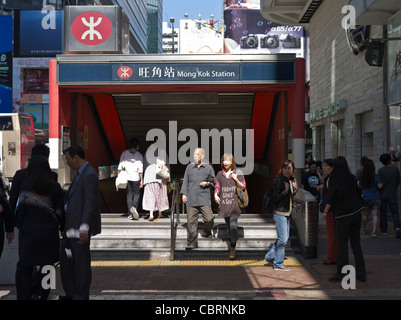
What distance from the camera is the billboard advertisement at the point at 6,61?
29.1 metres

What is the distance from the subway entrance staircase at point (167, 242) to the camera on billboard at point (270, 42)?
2359 inches

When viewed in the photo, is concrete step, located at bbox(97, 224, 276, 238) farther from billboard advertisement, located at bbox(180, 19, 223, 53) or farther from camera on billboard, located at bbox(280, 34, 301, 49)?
billboard advertisement, located at bbox(180, 19, 223, 53)

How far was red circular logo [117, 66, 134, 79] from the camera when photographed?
30.5 feet

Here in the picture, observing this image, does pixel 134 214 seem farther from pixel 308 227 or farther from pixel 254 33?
pixel 254 33

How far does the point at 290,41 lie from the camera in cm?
6588

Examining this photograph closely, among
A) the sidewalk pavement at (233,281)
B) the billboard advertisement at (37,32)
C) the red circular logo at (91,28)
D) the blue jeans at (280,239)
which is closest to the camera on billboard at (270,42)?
the billboard advertisement at (37,32)

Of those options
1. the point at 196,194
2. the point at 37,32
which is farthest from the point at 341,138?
the point at 37,32

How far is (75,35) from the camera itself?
9641 mm

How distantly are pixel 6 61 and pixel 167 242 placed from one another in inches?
983

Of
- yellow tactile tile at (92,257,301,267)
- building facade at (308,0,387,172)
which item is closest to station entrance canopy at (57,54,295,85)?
yellow tactile tile at (92,257,301,267)

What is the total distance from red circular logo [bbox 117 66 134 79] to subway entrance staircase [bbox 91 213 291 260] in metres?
2.64

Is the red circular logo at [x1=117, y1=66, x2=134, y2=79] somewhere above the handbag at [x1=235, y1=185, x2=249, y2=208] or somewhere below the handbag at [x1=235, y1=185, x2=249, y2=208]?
above

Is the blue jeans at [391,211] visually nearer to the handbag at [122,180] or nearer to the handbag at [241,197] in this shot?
the handbag at [241,197]
